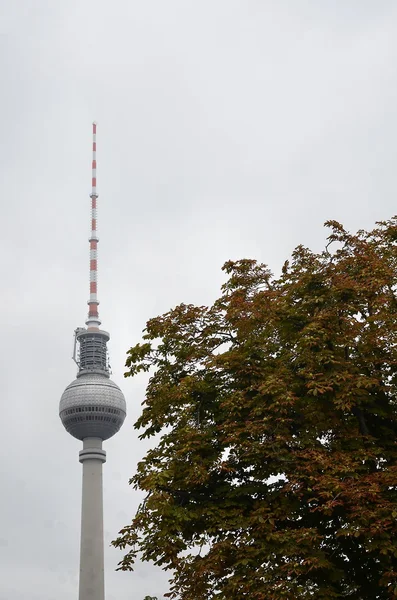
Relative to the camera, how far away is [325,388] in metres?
22.4

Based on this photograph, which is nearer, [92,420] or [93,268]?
[92,420]

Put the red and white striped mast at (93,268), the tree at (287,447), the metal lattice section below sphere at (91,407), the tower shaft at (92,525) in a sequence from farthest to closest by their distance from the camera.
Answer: the red and white striped mast at (93,268), the metal lattice section below sphere at (91,407), the tower shaft at (92,525), the tree at (287,447)

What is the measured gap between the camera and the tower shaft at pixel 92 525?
162375 mm

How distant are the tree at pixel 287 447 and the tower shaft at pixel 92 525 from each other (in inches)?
5655

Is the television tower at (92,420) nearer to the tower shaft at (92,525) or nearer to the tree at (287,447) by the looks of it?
the tower shaft at (92,525)

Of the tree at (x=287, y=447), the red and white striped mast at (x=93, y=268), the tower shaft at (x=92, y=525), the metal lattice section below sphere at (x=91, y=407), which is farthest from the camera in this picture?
the red and white striped mast at (x=93, y=268)

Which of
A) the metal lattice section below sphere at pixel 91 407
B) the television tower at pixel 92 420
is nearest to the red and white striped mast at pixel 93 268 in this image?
the television tower at pixel 92 420

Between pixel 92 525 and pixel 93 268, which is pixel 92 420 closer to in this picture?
pixel 92 525

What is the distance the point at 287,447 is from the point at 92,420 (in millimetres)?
148458

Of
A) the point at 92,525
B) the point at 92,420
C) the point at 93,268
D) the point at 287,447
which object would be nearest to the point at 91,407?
the point at 92,420

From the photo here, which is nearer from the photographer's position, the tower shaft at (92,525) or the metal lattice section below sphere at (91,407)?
the tower shaft at (92,525)

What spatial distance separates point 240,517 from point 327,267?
740 centimetres

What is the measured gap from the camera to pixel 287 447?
79.3ft

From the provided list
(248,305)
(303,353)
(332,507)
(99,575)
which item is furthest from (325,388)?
(99,575)
